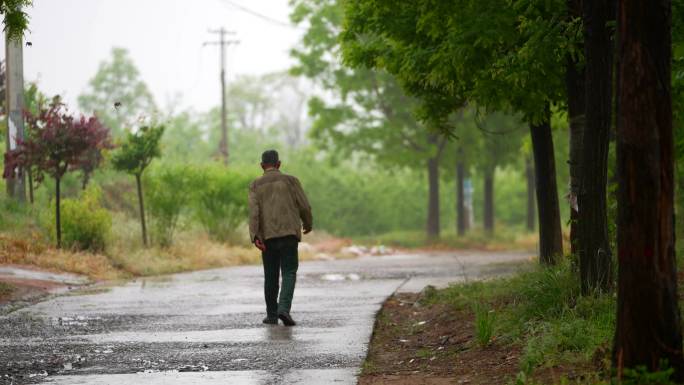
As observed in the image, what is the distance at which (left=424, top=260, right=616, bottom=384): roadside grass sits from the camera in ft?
24.4

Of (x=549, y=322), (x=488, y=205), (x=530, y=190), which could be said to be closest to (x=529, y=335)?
(x=549, y=322)

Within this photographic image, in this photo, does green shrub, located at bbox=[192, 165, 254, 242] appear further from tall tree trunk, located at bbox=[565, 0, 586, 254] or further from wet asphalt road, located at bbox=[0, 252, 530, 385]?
tall tree trunk, located at bbox=[565, 0, 586, 254]

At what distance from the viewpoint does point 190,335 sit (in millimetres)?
10891

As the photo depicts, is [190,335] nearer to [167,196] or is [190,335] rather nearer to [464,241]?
[167,196]

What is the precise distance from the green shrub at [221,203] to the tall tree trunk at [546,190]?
14.2 m

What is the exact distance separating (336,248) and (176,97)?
70.6 meters

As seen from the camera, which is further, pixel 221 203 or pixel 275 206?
pixel 221 203

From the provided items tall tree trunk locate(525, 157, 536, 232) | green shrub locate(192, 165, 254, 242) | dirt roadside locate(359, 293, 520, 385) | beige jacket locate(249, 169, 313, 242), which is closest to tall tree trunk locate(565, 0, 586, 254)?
dirt roadside locate(359, 293, 520, 385)

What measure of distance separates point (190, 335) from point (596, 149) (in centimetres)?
445

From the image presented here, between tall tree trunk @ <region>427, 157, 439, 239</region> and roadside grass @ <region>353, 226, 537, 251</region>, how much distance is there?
0.34 metres

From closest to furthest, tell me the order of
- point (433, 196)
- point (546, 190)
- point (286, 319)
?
point (286, 319) < point (546, 190) < point (433, 196)

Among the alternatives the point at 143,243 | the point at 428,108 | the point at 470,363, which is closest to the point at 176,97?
the point at 143,243

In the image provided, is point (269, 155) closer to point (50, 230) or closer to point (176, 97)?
point (50, 230)

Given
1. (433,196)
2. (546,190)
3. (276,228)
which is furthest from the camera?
(433,196)
